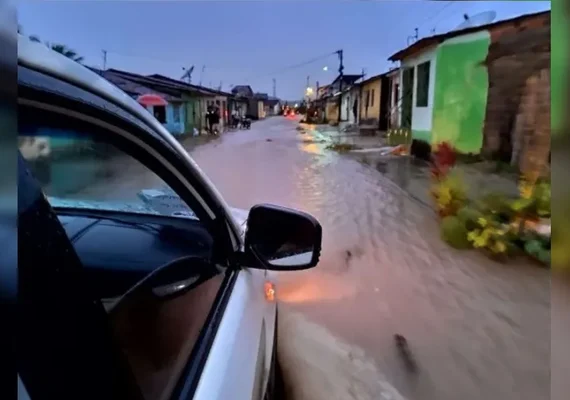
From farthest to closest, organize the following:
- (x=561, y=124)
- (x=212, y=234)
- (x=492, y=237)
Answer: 1. (x=492, y=237)
2. (x=212, y=234)
3. (x=561, y=124)

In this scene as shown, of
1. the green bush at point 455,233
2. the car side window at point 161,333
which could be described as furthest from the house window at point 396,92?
the car side window at point 161,333

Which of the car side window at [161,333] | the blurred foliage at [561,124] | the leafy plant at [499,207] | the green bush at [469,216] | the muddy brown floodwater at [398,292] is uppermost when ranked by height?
the blurred foliage at [561,124]

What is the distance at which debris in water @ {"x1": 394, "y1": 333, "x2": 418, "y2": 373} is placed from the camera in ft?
5.80

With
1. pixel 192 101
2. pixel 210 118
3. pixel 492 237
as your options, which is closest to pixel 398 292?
pixel 492 237

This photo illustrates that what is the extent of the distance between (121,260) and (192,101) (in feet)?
6.47

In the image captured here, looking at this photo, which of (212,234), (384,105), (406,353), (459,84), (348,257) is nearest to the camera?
(212,234)

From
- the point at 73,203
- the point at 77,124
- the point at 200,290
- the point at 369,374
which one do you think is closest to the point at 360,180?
the point at 369,374

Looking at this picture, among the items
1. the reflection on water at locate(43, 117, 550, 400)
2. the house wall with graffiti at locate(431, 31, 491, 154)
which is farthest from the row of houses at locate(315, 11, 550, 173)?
the reflection on water at locate(43, 117, 550, 400)

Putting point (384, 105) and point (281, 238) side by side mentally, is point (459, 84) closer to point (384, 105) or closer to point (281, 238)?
point (281, 238)

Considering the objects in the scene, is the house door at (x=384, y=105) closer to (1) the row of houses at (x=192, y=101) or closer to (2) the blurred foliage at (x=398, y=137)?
(2) the blurred foliage at (x=398, y=137)

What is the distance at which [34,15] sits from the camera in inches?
17.7

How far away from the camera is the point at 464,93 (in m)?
2.20

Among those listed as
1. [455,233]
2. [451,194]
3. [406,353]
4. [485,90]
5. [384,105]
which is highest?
[384,105]

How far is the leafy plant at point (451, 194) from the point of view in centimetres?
297
